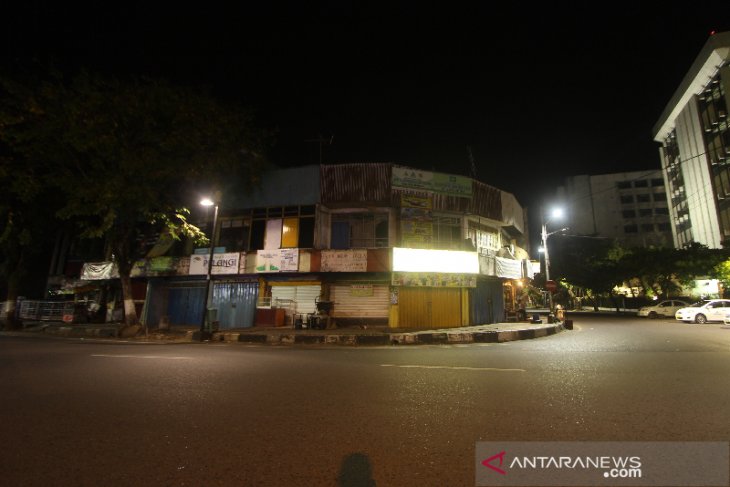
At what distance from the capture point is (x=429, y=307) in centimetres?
1945

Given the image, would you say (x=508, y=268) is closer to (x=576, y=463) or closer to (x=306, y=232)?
(x=306, y=232)

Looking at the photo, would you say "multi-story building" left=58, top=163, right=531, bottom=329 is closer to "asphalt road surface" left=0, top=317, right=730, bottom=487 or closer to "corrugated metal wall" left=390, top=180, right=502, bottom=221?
"corrugated metal wall" left=390, top=180, right=502, bottom=221

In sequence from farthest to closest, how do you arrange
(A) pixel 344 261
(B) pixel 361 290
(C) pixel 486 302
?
(C) pixel 486 302 < (B) pixel 361 290 < (A) pixel 344 261

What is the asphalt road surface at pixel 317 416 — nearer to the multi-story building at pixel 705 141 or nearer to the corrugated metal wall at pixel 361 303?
the corrugated metal wall at pixel 361 303

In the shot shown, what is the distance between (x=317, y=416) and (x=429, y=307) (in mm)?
15645

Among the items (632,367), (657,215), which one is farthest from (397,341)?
(657,215)

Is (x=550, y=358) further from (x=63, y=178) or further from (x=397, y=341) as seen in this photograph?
(x=63, y=178)

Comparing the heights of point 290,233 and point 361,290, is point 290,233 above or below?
above

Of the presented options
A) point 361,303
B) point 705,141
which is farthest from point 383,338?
point 705,141

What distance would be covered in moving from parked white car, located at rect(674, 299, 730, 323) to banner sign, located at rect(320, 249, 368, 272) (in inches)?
835

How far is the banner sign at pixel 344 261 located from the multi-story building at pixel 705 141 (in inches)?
1483

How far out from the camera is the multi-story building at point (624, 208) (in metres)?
73.7

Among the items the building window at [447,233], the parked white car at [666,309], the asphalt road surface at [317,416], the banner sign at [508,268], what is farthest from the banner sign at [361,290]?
the parked white car at [666,309]

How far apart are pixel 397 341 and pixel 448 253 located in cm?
656
